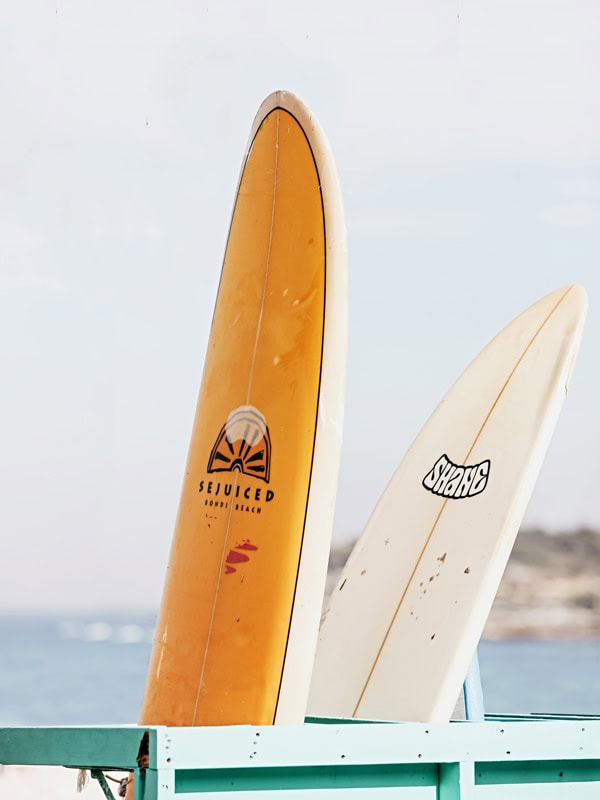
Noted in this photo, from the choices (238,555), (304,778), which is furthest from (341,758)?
(238,555)

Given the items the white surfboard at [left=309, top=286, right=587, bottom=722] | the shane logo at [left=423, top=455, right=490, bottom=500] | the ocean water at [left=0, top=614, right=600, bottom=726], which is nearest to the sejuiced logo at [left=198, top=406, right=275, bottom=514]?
the white surfboard at [left=309, top=286, right=587, bottom=722]

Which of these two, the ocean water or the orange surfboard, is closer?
the orange surfboard

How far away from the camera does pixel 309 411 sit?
6.58 feet

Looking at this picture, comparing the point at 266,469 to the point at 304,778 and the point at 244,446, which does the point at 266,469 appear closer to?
the point at 244,446

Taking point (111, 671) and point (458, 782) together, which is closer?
point (458, 782)

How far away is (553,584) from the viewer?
25.1 meters

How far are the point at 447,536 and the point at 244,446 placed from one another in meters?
0.64

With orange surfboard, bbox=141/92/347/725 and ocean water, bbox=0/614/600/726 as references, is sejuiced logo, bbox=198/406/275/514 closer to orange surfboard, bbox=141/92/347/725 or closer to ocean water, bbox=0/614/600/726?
orange surfboard, bbox=141/92/347/725

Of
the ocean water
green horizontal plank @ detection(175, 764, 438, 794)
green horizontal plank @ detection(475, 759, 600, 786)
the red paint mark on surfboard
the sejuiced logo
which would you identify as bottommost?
green horizontal plank @ detection(175, 764, 438, 794)

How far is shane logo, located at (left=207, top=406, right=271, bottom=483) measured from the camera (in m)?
2.02

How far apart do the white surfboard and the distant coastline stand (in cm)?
2177

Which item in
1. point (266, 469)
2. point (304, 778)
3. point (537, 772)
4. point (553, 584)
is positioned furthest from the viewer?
point (553, 584)

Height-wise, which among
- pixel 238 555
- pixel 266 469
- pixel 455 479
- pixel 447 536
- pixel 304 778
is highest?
→ pixel 455 479

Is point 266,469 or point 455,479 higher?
point 455,479
